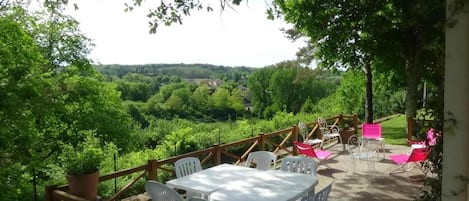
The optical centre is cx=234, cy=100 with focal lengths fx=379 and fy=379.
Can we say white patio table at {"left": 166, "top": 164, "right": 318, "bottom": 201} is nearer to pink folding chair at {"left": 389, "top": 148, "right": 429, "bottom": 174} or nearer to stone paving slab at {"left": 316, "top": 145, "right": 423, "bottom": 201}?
stone paving slab at {"left": 316, "top": 145, "right": 423, "bottom": 201}

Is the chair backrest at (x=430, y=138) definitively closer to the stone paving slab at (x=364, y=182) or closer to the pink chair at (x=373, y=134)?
the stone paving slab at (x=364, y=182)

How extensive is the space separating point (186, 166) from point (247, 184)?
1.26 m

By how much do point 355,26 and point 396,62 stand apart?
1604mm

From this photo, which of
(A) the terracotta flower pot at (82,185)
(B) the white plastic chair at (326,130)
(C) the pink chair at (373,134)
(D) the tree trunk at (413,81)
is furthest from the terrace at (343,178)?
(D) the tree trunk at (413,81)

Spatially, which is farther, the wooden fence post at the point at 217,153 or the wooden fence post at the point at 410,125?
the wooden fence post at the point at 410,125

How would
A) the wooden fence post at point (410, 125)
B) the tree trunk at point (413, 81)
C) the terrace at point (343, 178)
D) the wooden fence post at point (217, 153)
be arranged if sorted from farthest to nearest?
the wooden fence post at point (410, 125) < the tree trunk at point (413, 81) < the wooden fence post at point (217, 153) < the terrace at point (343, 178)

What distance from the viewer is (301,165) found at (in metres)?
5.07

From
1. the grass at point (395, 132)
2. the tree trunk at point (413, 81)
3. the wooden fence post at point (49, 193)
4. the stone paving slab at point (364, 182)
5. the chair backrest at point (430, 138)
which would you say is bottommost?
the stone paving slab at point (364, 182)

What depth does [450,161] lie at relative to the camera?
1652 mm

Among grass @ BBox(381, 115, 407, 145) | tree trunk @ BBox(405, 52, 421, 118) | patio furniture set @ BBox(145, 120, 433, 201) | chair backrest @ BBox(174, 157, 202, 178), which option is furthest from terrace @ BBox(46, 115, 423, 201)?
grass @ BBox(381, 115, 407, 145)

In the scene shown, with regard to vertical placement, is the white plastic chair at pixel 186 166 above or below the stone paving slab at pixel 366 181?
above

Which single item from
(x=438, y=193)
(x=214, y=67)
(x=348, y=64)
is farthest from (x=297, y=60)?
(x=214, y=67)

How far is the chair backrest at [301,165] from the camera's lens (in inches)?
192

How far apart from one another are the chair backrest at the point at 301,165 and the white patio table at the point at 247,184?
489 millimetres
